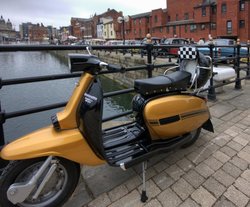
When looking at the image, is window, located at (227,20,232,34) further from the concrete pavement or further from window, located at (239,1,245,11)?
the concrete pavement

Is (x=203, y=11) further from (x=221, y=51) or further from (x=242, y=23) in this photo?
(x=221, y=51)

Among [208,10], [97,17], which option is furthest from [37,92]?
[97,17]

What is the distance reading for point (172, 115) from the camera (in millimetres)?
1969

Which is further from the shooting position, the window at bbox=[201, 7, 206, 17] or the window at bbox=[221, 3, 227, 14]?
the window at bbox=[201, 7, 206, 17]

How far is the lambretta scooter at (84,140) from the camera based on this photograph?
1433 mm

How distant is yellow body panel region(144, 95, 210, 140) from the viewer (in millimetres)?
1897

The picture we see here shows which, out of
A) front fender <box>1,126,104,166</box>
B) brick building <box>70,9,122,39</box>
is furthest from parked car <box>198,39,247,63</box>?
brick building <box>70,9,122,39</box>

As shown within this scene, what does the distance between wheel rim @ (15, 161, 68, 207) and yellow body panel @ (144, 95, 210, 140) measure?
2.63 feet

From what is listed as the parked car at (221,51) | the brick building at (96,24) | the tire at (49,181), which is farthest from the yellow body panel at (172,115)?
the brick building at (96,24)

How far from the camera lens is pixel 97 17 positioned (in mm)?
73500

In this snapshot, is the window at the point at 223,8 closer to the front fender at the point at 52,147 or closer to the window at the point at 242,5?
the window at the point at 242,5

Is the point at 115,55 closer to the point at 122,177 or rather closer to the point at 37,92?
the point at 37,92

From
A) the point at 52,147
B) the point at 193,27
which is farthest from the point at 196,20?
the point at 52,147

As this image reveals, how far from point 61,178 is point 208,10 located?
3365 centimetres
